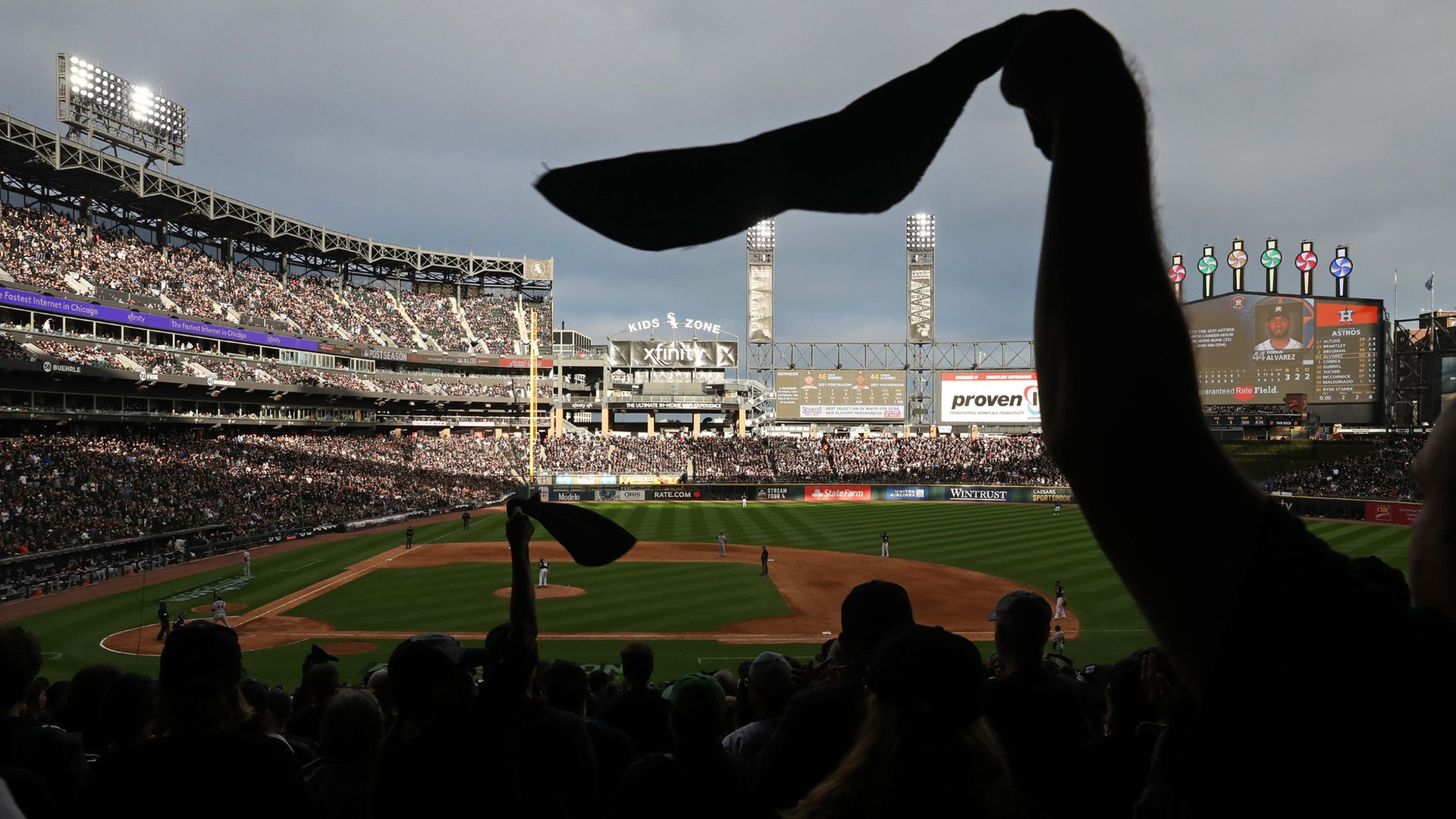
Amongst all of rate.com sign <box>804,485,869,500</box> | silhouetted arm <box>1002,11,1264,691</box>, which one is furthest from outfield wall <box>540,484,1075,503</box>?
silhouetted arm <box>1002,11,1264,691</box>

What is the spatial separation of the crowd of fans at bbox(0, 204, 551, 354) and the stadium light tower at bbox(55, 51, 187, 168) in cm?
689

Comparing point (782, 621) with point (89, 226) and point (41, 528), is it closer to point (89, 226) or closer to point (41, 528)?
point (41, 528)

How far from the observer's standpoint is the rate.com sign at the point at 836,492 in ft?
207

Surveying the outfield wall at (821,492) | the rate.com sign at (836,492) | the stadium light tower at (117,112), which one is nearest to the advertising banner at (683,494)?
the outfield wall at (821,492)

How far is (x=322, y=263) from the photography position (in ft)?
271

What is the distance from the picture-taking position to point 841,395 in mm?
73000

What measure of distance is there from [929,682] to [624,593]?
1047 inches

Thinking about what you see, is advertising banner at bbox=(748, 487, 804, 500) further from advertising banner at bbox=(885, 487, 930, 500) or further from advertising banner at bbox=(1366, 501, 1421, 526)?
advertising banner at bbox=(1366, 501, 1421, 526)

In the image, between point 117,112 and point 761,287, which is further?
point 761,287

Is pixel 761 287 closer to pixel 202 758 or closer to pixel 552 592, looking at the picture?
pixel 552 592

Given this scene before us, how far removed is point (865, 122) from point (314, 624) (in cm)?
2701

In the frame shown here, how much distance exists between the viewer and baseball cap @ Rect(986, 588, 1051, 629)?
4.63 metres

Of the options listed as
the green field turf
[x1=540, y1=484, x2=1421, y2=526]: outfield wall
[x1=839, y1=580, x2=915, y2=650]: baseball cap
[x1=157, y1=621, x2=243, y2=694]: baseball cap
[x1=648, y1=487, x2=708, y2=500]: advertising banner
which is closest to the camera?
[x1=157, y1=621, x2=243, y2=694]: baseball cap

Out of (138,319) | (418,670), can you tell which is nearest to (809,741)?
(418,670)
